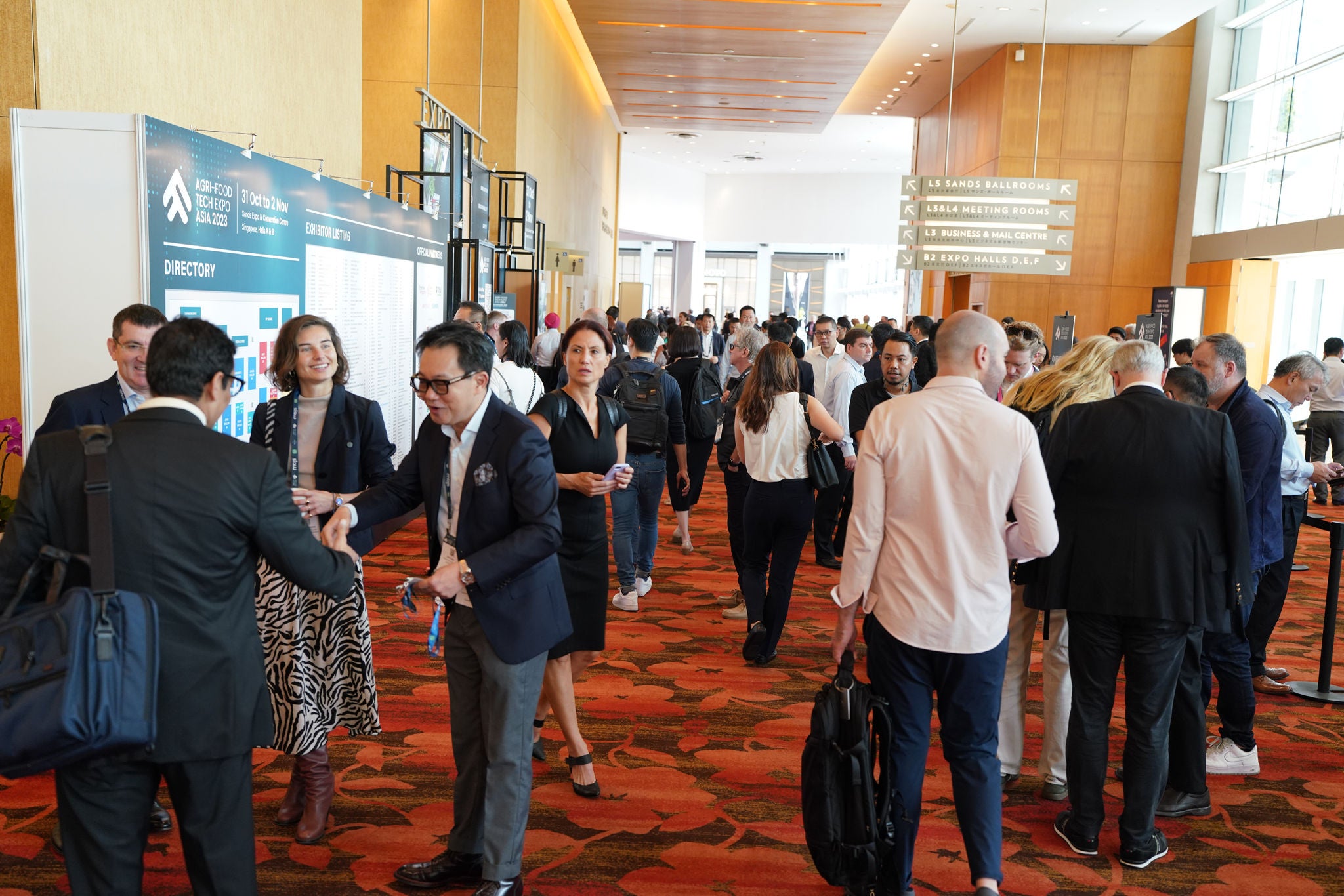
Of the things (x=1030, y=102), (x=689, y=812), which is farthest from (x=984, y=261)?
(x=689, y=812)

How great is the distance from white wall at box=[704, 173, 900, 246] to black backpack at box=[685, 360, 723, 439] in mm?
25068

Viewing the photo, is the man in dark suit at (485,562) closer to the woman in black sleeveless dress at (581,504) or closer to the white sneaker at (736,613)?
the woman in black sleeveless dress at (581,504)

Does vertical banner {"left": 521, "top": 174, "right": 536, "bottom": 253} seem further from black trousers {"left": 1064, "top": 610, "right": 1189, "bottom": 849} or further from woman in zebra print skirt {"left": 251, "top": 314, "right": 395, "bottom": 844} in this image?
black trousers {"left": 1064, "top": 610, "right": 1189, "bottom": 849}

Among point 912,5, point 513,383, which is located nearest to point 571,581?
point 513,383

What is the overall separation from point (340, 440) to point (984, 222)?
864cm

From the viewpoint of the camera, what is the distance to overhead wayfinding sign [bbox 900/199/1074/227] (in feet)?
33.6

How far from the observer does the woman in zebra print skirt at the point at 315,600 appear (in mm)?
2932

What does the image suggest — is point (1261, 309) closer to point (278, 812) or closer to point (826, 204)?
point (278, 812)

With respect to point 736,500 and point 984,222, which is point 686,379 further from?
point 984,222

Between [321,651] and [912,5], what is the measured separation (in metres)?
12.9

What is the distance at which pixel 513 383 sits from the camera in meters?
5.80

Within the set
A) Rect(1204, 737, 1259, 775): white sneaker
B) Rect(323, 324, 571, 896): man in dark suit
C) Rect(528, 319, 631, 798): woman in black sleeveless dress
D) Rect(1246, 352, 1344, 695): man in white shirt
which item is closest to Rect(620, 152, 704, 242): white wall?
Rect(1246, 352, 1344, 695): man in white shirt

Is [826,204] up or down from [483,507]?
up

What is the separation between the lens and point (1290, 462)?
181 inches
